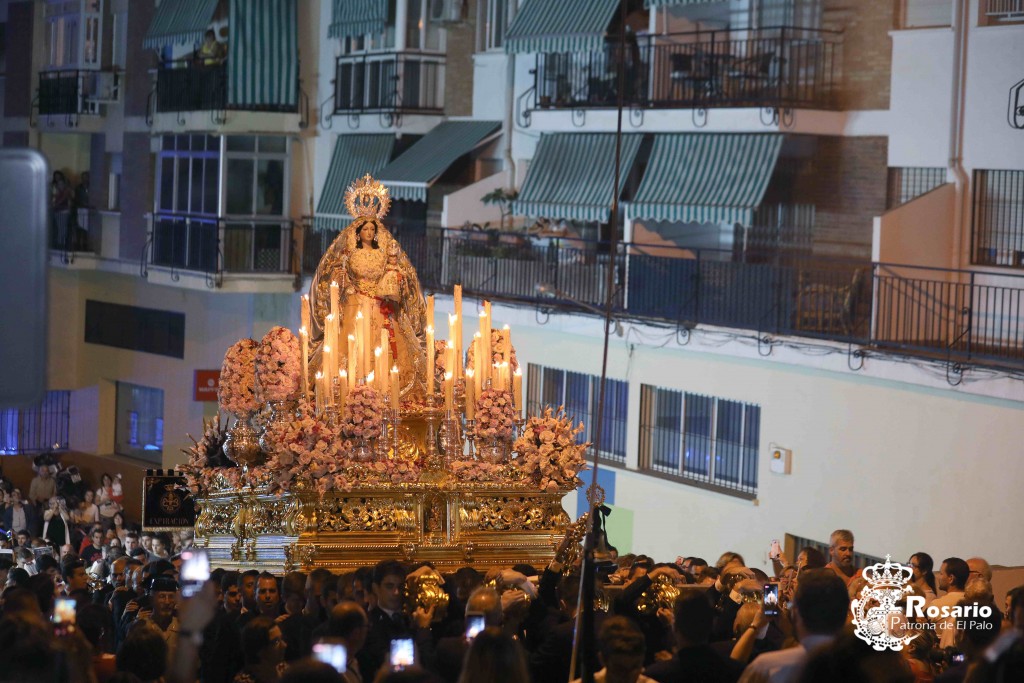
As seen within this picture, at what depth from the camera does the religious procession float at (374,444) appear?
39.2 ft

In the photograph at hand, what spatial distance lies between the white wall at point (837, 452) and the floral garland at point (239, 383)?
25.8 feet

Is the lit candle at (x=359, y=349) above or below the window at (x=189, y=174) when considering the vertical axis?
below

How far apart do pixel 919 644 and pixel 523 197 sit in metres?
16.5

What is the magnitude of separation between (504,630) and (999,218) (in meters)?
14.2

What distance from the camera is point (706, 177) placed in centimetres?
2180

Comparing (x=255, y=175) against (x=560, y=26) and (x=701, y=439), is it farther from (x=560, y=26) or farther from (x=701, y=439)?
(x=701, y=439)

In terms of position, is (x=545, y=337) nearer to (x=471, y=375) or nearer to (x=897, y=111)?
(x=897, y=111)

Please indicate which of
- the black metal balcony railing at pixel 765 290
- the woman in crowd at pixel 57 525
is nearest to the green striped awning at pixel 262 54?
the black metal balcony railing at pixel 765 290

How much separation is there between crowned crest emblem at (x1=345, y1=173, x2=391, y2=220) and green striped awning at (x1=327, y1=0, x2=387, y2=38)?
14546mm

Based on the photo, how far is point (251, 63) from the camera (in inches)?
1141

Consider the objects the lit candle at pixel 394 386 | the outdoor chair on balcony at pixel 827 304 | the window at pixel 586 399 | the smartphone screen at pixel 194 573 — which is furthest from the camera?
Answer: the window at pixel 586 399

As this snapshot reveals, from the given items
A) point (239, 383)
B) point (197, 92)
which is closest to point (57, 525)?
point (197, 92)

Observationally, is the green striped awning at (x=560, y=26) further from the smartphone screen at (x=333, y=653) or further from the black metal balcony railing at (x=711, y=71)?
the smartphone screen at (x=333, y=653)

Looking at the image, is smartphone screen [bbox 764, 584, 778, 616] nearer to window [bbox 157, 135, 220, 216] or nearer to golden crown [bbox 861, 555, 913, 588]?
golden crown [bbox 861, 555, 913, 588]
